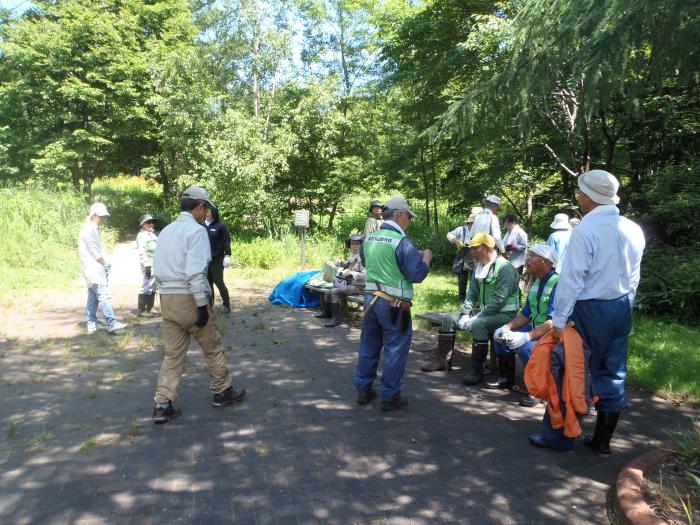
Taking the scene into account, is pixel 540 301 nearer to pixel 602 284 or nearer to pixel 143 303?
pixel 602 284

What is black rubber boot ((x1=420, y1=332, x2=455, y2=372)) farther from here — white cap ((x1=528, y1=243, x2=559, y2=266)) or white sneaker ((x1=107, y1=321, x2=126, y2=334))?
white sneaker ((x1=107, y1=321, x2=126, y2=334))

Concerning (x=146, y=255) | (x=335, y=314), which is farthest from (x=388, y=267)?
(x=146, y=255)

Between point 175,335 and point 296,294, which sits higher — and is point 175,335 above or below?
above

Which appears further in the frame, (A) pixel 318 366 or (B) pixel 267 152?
(B) pixel 267 152

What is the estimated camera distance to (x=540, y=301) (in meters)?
4.51

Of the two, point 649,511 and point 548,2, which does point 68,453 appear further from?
point 548,2

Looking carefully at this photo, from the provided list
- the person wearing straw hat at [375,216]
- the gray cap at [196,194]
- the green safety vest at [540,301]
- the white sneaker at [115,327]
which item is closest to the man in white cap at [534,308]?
the green safety vest at [540,301]

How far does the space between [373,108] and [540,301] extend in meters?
14.7

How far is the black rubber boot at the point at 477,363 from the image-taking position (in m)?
5.16

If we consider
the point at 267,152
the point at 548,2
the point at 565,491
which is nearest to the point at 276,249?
the point at 267,152

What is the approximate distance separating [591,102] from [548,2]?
3.93 ft

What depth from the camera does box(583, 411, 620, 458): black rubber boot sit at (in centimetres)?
364

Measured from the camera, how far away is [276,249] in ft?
43.9

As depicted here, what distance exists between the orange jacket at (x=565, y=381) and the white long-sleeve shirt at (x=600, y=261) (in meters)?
0.18
